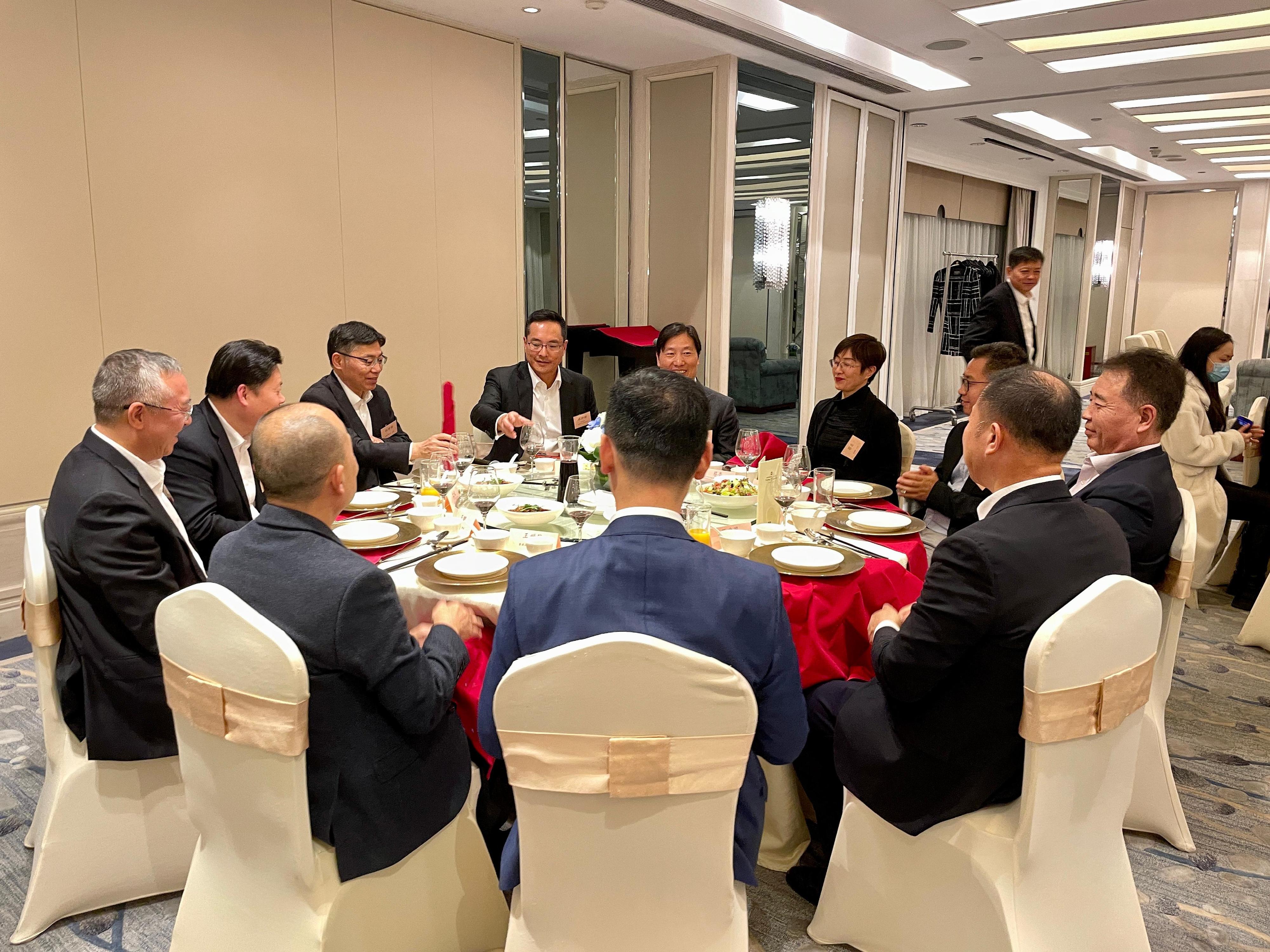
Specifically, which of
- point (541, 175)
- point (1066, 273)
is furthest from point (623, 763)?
point (1066, 273)

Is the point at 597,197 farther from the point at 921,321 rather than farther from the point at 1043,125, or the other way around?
the point at 921,321

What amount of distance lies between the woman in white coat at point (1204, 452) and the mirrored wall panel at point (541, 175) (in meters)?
3.91

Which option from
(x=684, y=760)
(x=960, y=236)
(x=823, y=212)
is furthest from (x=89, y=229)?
(x=960, y=236)

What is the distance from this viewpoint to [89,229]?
3938 millimetres

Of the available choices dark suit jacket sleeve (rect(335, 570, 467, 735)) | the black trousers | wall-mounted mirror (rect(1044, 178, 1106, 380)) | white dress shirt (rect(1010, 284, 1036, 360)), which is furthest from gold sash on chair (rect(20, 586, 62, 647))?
wall-mounted mirror (rect(1044, 178, 1106, 380))

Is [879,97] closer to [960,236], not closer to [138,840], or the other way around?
[960,236]

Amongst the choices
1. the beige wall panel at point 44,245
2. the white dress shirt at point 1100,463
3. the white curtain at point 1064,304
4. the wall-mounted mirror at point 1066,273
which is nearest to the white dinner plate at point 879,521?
the white dress shirt at point 1100,463

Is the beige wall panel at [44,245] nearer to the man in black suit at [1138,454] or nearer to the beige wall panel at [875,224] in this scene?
the man in black suit at [1138,454]

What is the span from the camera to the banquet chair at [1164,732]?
2.38 metres

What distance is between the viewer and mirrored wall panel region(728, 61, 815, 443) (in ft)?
22.0

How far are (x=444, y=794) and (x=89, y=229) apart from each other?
11.1 feet

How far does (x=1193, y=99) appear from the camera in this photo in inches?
316

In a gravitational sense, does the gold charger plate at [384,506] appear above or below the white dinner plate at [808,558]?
below

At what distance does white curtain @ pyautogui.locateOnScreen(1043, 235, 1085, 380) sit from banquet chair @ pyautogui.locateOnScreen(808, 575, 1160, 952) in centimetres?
1319
